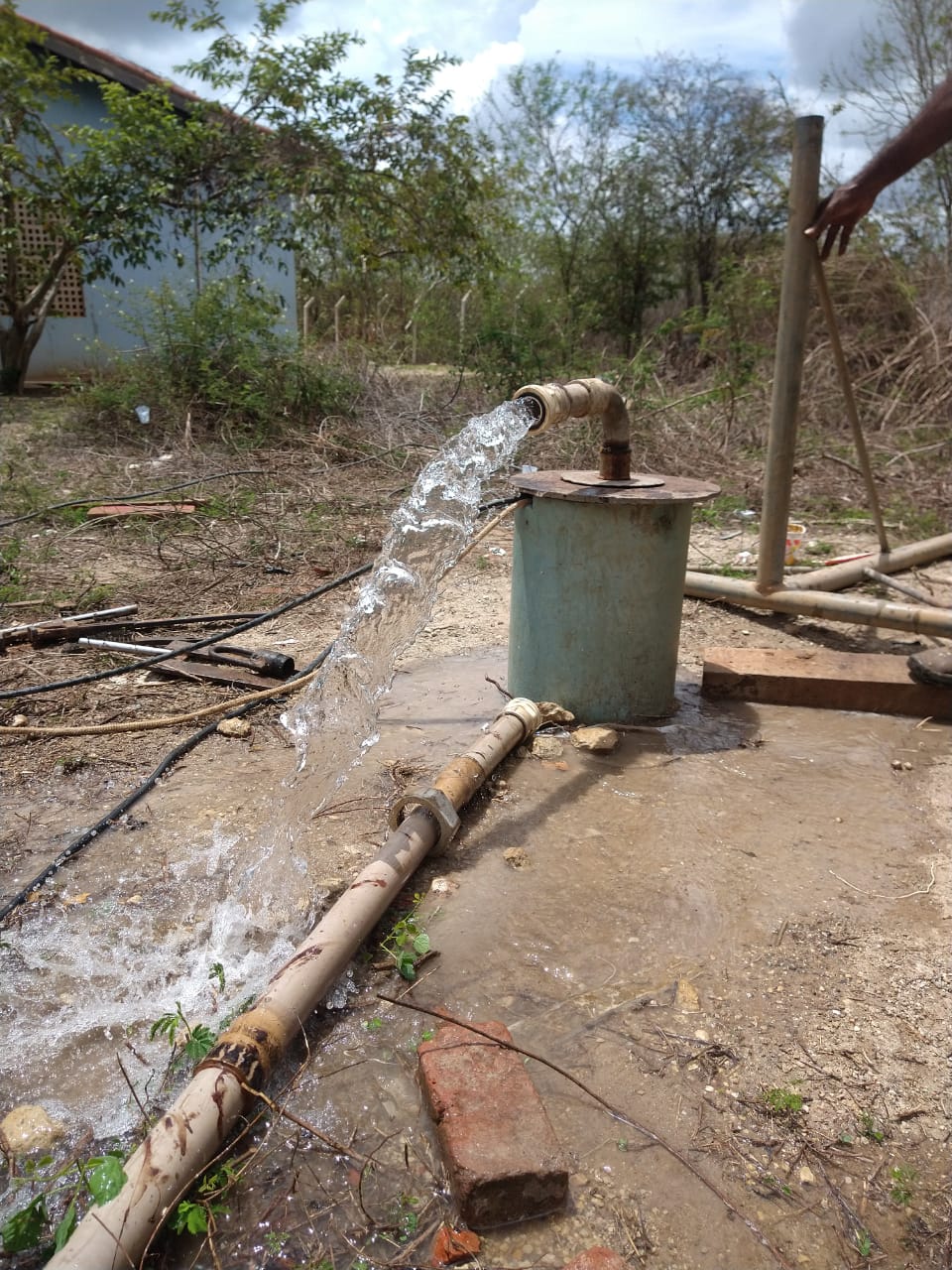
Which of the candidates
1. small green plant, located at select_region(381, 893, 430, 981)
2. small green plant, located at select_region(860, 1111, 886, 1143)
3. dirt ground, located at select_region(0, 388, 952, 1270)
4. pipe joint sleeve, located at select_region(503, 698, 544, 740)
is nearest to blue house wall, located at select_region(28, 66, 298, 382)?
dirt ground, located at select_region(0, 388, 952, 1270)

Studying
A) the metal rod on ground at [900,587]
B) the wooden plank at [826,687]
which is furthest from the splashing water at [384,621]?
the metal rod on ground at [900,587]

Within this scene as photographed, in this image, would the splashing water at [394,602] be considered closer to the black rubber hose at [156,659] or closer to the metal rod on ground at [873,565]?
the black rubber hose at [156,659]

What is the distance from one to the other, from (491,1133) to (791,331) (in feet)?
11.4

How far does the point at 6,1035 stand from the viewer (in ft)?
6.39

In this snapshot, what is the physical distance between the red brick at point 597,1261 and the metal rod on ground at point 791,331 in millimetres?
3320

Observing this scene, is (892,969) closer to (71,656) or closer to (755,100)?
(71,656)

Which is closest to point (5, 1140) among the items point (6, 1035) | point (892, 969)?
point (6, 1035)

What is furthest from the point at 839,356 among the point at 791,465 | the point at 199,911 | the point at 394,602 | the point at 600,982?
the point at 199,911

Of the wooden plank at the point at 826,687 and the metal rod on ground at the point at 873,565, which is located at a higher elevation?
the metal rod on ground at the point at 873,565

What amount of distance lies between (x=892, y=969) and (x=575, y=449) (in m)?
5.97

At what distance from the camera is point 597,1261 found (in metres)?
1.42

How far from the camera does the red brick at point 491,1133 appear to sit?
5.03ft

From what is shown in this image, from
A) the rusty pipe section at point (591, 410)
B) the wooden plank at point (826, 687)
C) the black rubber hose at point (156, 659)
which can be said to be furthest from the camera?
the wooden plank at point (826, 687)

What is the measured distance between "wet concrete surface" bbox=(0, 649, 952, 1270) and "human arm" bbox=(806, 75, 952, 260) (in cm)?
200
